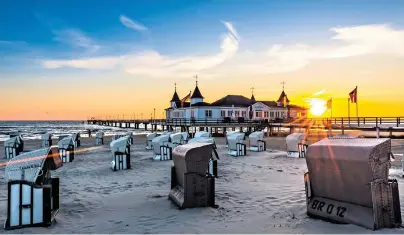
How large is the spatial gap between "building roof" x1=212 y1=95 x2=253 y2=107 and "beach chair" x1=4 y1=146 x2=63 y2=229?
53.1 meters

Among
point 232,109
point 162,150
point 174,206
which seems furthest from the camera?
point 232,109

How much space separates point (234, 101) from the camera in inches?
2416

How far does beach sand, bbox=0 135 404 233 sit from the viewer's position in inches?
243

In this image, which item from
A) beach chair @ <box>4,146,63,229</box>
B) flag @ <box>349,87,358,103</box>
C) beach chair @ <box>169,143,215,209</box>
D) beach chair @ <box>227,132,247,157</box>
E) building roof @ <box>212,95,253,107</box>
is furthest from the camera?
building roof @ <box>212,95,253,107</box>

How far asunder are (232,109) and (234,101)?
3045 mm

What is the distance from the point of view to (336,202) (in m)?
6.32

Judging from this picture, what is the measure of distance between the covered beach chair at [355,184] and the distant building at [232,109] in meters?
49.6

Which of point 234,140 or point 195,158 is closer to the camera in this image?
Result: point 195,158

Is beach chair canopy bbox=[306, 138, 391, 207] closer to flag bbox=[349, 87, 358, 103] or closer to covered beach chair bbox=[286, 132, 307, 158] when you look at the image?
covered beach chair bbox=[286, 132, 307, 158]

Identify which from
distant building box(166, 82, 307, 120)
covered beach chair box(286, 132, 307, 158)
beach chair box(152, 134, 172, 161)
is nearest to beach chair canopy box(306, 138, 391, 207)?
beach chair box(152, 134, 172, 161)

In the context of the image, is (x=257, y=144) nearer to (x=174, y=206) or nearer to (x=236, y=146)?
(x=236, y=146)

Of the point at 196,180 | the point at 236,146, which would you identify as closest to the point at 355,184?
the point at 196,180

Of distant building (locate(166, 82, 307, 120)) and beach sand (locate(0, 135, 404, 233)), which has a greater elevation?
distant building (locate(166, 82, 307, 120))

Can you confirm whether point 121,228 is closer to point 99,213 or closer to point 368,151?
point 99,213
